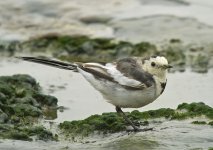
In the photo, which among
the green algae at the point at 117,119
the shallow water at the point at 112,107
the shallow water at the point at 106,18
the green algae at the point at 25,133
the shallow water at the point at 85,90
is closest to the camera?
the shallow water at the point at 112,107

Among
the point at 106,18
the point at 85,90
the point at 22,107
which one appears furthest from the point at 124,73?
the point at 106,18

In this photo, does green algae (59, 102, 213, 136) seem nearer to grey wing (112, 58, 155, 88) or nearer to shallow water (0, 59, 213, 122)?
grey wing (112, 58, 155, 88)

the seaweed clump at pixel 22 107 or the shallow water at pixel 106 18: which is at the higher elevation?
the shallow water at pixel 106 18

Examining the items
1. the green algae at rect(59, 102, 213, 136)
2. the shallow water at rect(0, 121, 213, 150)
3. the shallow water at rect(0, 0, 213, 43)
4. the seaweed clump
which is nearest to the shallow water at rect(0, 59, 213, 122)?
the seaweed clump

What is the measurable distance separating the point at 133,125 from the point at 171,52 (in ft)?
17.8

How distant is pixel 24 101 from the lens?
10219 millimetres

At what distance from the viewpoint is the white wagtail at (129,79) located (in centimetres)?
884

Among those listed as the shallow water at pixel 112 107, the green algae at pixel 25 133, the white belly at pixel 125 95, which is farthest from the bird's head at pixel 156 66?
the green algae at pixel 25 133

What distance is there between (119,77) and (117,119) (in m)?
0.59

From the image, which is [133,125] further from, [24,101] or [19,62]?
[19,62]

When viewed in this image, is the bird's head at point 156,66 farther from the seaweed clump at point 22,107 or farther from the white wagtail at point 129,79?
the seaweed clump at point 22,107

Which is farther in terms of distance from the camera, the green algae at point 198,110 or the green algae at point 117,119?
the green algae at point 198,110

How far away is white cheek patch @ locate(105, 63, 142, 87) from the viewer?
8852 millimetres

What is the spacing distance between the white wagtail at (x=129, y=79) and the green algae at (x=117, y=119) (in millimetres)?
168
